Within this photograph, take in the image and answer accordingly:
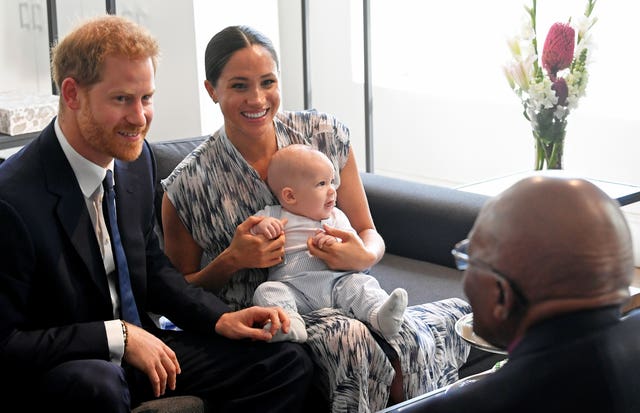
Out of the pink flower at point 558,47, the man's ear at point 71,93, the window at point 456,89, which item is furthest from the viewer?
the window at point 456,89

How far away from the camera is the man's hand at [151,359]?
2236mm

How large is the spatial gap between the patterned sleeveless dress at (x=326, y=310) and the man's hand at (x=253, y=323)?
4.6 inches

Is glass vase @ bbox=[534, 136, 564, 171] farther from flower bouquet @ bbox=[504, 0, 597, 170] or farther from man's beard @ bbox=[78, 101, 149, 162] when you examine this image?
man's beard @ bbox=[78, 101, 149, 162]

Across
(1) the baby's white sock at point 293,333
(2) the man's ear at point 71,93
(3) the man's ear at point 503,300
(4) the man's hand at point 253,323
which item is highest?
(2) the man's ear at point 71,93

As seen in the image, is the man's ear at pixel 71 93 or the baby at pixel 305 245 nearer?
the man's ear at pixel 71 93

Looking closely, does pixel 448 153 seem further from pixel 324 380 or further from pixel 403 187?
pixel 324 380

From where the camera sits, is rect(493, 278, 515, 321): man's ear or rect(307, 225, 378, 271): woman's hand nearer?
rect(493, 278, 515, 321): man's ear

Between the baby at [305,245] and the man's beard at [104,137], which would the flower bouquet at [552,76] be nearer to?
the baby at [305,245]

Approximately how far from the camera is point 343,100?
18.9ft

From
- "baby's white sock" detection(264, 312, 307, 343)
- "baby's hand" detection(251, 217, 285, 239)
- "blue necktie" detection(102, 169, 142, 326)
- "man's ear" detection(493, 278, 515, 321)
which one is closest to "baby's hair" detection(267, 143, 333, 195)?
"baby's hand" detection(251, 217, 285, 239)

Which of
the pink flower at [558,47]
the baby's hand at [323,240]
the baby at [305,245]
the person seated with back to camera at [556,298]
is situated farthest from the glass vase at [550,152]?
the person seated with back to camera at [556,298]

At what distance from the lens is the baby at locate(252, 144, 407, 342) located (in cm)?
257

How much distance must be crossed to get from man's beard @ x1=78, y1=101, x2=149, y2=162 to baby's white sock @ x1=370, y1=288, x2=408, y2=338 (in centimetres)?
68

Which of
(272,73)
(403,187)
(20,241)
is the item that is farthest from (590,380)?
(403,187)
